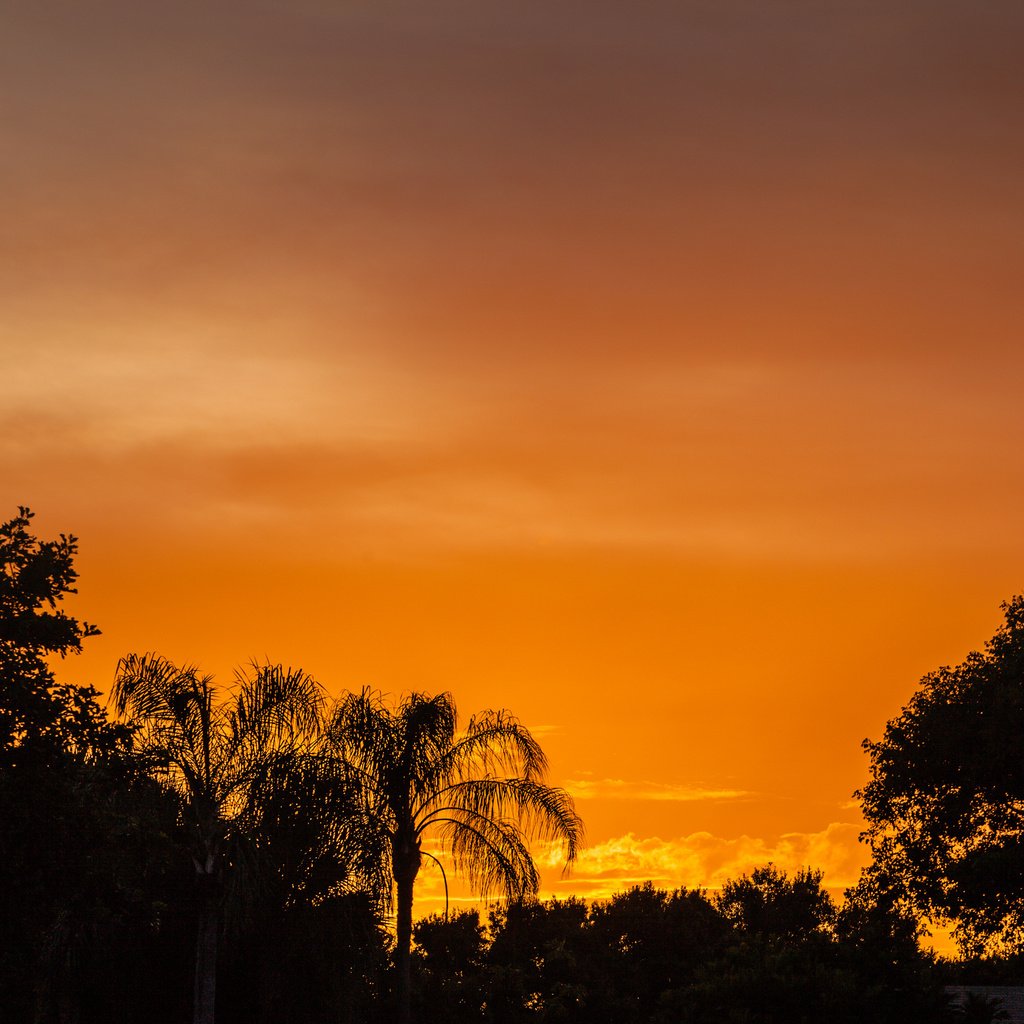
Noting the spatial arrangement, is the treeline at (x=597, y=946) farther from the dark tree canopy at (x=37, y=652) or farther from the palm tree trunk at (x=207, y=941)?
the dark tree canopy at (x=37, y=652)

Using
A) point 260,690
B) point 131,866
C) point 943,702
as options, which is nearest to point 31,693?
point 131,866

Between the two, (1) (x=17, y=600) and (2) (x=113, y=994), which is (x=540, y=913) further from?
(1) (x=17, y=600)

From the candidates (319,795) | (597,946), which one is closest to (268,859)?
(319,795)

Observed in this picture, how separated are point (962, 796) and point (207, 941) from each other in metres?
21.6

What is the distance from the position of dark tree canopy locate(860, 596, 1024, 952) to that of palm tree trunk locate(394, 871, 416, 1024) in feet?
51.1

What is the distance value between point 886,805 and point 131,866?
77.5 feet

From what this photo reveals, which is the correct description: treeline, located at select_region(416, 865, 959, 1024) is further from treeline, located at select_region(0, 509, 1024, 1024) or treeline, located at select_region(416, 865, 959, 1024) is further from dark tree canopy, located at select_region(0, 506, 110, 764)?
dark tree canopy, located at select_region(0, 506, 110, 764)

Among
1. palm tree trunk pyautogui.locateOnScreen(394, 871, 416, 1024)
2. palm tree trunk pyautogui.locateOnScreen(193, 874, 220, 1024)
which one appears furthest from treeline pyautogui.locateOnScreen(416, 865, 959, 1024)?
palm tree trunk pyautogui.locateOnScreen(193, 874, 220, 1024)

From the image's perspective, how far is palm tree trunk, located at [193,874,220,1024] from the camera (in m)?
31.7

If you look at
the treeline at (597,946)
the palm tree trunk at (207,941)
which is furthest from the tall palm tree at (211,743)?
the treeline at (597,946)

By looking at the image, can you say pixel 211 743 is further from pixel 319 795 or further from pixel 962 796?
pixel 962 796

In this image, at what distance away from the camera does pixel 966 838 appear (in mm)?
41094

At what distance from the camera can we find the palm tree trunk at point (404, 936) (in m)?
33.9

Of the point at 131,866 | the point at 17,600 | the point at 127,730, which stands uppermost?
the point at 17,600
